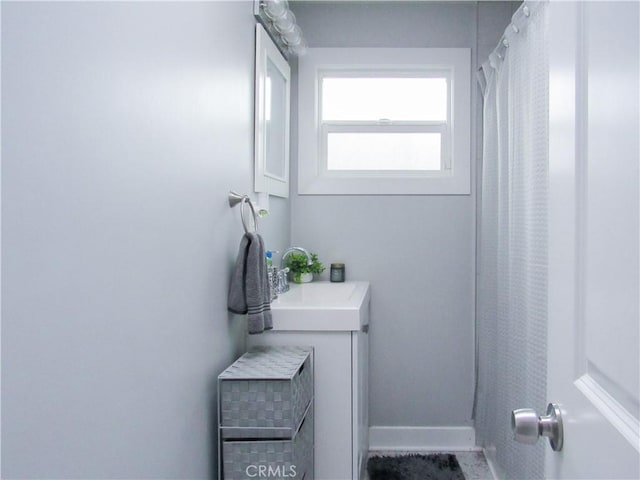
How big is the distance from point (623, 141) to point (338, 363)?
1.42 metres

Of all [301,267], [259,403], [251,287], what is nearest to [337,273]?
[301,267]

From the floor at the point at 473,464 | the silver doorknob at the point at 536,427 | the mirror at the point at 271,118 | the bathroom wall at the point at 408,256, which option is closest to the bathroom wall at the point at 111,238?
the mirror at the point at 271,118

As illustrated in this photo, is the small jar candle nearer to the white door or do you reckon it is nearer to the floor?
the floor

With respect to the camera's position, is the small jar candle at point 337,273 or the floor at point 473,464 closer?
the floor at point 473,464

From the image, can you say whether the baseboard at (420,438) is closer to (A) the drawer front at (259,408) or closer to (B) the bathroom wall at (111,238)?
(B) the bathroom wall at (111,238)

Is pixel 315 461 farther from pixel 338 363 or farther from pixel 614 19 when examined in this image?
pixel 614 19

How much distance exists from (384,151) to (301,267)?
83cm

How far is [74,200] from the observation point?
2.97 ft

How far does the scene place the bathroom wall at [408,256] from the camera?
2.95 meters

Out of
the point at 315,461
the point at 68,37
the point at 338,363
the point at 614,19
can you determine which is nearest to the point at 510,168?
the point at 338,363

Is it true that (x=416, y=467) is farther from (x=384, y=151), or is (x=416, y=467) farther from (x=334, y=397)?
(x=384, y=151)

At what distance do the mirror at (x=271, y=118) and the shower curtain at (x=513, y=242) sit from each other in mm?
1016

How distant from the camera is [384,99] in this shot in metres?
3.05

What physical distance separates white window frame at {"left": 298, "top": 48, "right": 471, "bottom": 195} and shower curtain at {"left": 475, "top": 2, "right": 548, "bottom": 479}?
176mm
